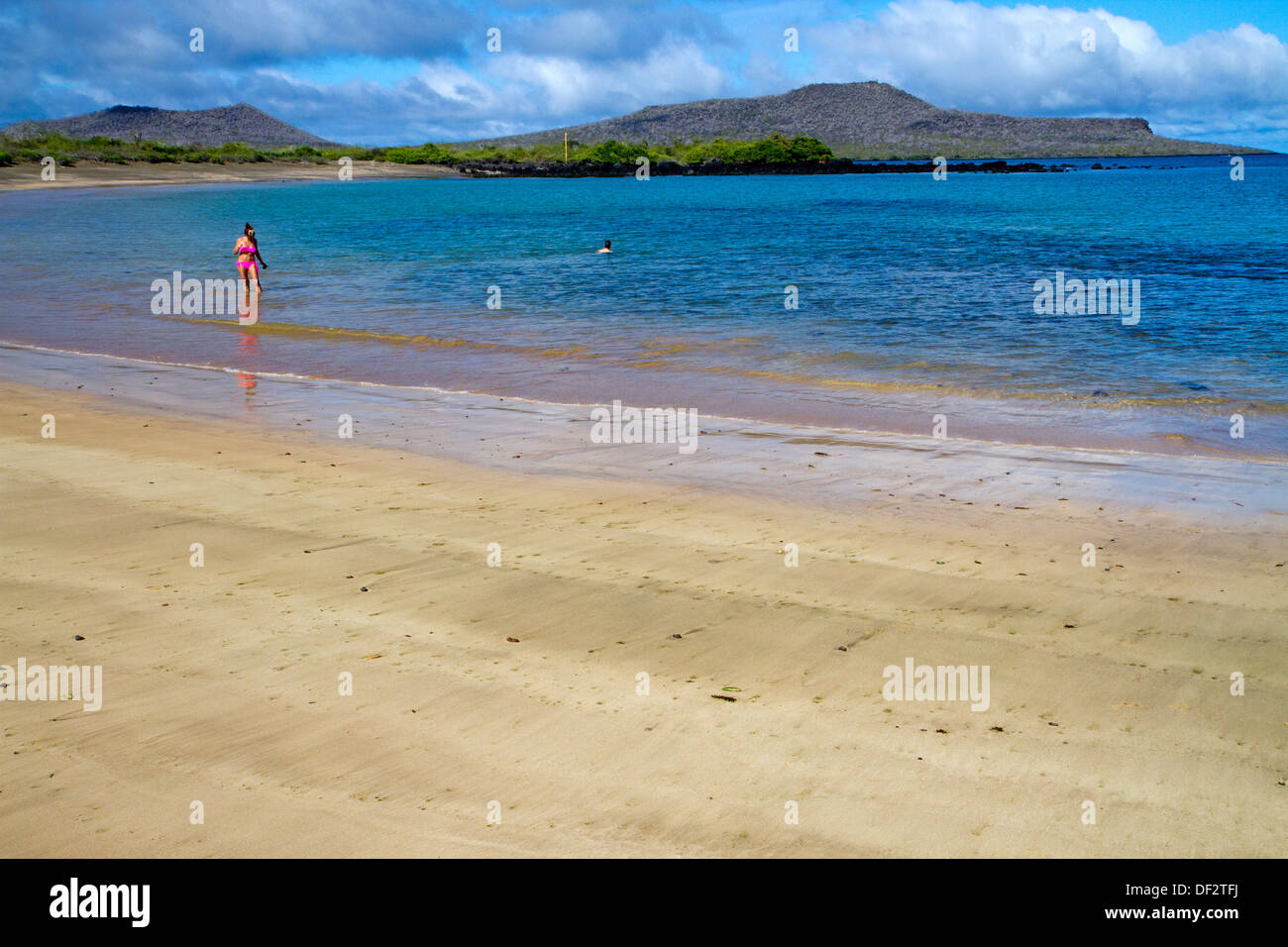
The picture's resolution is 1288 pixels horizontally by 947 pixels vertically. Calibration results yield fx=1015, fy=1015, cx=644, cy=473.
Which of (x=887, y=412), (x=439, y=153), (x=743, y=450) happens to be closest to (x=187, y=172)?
(x=439, y=153)

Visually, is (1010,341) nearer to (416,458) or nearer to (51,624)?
(416,458)

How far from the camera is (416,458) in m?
9.24

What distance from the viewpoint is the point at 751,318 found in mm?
20297

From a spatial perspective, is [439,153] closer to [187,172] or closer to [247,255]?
[187,172]

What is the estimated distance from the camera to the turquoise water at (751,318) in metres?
13.0

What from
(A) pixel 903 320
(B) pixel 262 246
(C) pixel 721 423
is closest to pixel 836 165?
(B) pixel 262 246

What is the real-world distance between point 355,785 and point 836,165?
150 m

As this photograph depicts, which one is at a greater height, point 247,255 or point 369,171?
point 369,171

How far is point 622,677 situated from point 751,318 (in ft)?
53.0
